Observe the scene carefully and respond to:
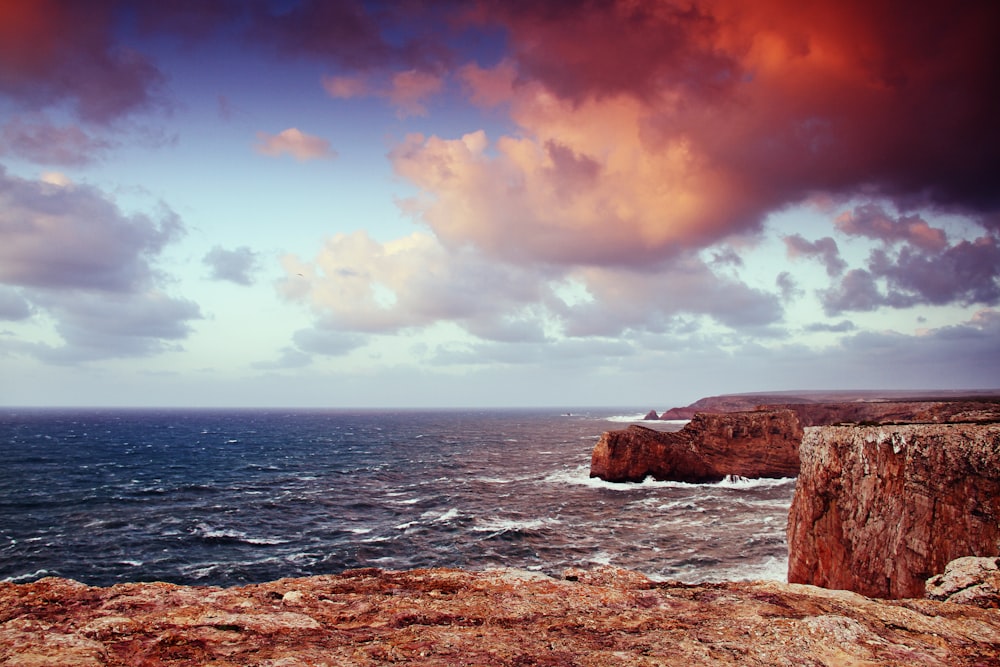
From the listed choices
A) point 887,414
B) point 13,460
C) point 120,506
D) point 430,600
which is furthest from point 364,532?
point 887,414

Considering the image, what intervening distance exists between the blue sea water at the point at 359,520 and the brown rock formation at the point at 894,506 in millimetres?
8125

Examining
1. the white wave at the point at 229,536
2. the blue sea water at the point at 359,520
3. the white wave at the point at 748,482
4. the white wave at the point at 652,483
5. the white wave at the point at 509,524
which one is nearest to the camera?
the blue sea water at the point at 359,520

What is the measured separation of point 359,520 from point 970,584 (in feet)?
139

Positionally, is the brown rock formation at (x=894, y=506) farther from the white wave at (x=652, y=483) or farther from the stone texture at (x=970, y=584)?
the white wave at (x=652, y=483)

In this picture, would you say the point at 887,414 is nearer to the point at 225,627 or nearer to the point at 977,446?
the point at 977,446

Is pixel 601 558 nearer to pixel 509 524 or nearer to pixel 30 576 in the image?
pixel 509 524

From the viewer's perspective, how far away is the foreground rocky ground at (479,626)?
6.43 metres

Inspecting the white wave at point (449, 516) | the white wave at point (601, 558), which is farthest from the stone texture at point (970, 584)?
the white wave at point (449, 516)

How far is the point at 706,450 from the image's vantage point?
65.7 meters

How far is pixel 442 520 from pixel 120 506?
3311 cm

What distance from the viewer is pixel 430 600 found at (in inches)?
339

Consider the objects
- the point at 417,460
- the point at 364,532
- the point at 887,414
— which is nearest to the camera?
the point at 364,532

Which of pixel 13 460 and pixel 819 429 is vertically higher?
pixel 819 429

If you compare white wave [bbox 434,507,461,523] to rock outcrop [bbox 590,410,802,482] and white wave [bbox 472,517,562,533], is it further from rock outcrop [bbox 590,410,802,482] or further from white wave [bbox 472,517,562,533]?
rock outcrop [bbox 590,410,802,482]
